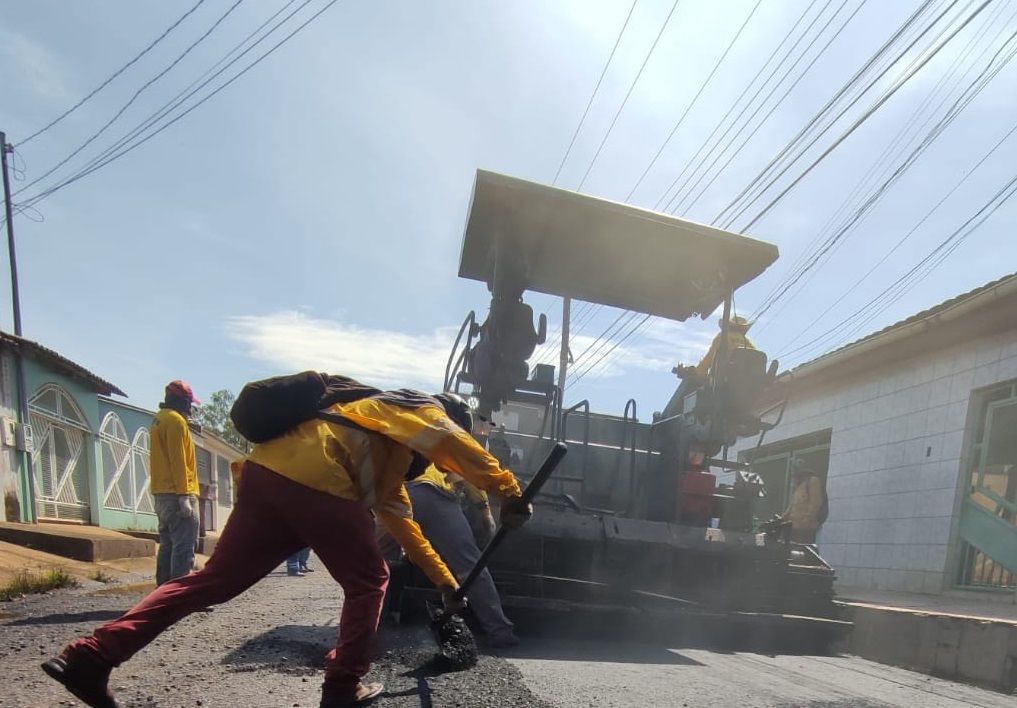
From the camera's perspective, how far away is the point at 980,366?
27.8 ft

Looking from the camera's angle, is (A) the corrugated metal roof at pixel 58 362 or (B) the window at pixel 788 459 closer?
(A) the corrugated metal roof at pixel 58 362

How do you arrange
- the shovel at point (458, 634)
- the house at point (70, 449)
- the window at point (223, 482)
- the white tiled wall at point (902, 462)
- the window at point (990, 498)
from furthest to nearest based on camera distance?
1. the window at point (223, 482)
2. the house at point (70, 449)
3. the white tiled wall at point (902, 462)
4. the window at point (990, 498)
5. the shovel at point (458, 634)

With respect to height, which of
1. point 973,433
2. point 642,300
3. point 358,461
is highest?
point 642,300

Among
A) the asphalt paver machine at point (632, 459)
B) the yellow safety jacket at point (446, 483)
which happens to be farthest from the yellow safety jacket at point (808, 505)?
the yellow safety jacket at point (446, 483)

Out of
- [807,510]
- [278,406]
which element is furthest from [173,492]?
[807,510]

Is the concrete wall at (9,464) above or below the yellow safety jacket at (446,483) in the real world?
below

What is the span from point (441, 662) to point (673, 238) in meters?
3.60

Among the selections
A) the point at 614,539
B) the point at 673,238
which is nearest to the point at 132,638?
the point at 614,539

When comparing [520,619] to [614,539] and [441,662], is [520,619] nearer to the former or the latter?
[614,539]

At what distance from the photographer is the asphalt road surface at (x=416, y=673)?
283cm

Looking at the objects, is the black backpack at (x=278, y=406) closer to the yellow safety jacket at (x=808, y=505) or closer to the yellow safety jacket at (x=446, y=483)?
the yellow safety jacket at (x=446, y=483)

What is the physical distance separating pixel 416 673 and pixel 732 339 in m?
3.77

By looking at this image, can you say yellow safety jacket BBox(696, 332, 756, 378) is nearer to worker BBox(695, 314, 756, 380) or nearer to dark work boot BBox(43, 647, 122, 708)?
worker BBox(695, 314, 756, 380)

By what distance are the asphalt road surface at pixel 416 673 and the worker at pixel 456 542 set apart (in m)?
0.20
